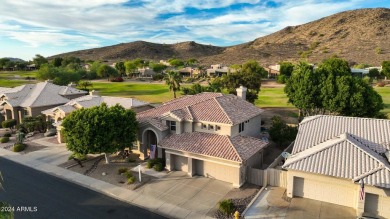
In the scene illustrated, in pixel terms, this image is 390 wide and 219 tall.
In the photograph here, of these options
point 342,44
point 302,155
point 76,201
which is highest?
point 342,44

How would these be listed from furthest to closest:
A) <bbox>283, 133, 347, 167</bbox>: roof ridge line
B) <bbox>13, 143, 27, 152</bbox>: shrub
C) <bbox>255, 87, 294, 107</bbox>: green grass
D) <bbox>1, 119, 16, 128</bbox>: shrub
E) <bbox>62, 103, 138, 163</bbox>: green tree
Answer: <bbox>255, 87, 294, 107</bbox>: green grass
<bbox>1, 119, 16, 128</bbox>: shrub
<bbox>13, 143, 27, 152</bbox>: shrub
<bbox>62, 103, 138, 163</bbox>: green tree
<bbox>283, 133, 347, 167</bbox>: roof ridge line

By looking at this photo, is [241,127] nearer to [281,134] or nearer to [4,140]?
[281,134]

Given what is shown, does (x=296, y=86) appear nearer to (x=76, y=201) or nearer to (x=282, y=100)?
(x=282, y=100)

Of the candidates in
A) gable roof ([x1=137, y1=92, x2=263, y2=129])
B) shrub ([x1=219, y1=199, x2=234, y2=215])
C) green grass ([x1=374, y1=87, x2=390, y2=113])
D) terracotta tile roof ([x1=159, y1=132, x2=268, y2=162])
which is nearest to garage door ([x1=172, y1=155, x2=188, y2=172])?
terracotta tile roof ([x1=159, y1=132, x2=268, y2=162])

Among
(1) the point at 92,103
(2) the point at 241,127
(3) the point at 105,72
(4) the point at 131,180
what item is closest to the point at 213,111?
(2) the point at 241,127

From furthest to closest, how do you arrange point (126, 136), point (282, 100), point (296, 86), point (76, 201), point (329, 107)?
point (282, 100)
point (296, 86)
point (329, 107)
point (126, 136)
point (76, 201)

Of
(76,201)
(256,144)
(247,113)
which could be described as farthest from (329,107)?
(76,201)

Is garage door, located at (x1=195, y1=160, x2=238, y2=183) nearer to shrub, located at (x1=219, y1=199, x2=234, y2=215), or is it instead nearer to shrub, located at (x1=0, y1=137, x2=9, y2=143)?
shrub, located at (x1=219, y1=199, x2=234, y2=215)
